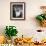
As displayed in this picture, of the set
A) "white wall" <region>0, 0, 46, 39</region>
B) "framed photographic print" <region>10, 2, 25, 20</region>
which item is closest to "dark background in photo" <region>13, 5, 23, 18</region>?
"framed photographic print" <region>10, 2, 25, 20</region>

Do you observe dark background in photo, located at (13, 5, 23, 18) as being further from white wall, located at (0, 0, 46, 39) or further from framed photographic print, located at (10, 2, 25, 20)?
white wall, located at (0, 0, 46, 39)

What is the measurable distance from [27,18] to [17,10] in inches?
11.3

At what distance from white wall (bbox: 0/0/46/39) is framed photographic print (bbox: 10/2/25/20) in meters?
0.07

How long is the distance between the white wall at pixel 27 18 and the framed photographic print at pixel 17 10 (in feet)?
0.22

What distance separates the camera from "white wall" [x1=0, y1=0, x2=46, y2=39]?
3.67 m

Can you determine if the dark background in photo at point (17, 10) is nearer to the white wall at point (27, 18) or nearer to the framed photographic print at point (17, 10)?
the framed photographic print at point (17, 10)

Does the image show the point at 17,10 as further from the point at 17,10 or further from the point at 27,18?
the point at 27,18

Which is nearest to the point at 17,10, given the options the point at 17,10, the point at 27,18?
the point at 17,10

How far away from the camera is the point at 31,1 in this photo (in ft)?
12.1

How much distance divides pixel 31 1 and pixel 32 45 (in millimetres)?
989

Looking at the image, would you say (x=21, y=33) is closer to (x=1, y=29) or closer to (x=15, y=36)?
(x=15, y=36)

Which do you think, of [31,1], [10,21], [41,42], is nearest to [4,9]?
[10,21]

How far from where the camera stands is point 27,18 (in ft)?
12.1

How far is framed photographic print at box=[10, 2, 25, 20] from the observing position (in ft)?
12.0
